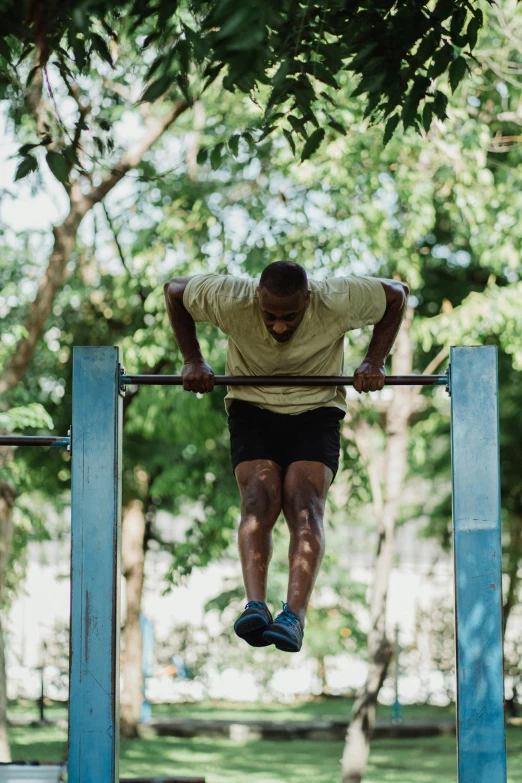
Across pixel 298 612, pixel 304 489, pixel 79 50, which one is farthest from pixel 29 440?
pixel 79 50

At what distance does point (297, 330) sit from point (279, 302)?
0.25 meters

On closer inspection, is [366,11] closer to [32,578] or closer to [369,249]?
[369,249]

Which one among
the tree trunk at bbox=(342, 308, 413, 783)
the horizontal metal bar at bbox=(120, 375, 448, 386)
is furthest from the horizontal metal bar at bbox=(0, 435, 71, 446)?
the tree trunk at bbox=(342, 308, 413, 783)

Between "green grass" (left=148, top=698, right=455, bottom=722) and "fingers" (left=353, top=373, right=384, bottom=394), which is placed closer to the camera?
"fingers" (left=353, top=373, right=384, bottom=394)

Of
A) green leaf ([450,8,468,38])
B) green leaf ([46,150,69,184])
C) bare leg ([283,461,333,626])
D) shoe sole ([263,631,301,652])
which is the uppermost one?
green leaf ([450,8,468,38])

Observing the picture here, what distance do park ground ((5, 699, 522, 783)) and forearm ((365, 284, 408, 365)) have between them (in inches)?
270

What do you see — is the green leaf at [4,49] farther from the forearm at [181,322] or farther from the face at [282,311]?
the face at [282,311]

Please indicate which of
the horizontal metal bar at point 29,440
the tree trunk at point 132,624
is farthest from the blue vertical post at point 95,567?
the tree trunk at point 132,624

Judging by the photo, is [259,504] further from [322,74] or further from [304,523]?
[322,74]

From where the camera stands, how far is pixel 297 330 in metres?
4.09

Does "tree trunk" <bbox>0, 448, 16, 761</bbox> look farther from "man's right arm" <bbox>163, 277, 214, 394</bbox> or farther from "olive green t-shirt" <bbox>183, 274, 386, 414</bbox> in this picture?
"olive green t-shirt" <bbox>183, 274, 386, 414</bbox>

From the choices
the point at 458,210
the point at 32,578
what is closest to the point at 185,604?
the point at 32,578

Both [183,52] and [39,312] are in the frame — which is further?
[39,312]

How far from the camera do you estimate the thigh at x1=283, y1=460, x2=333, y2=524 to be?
392 cm
